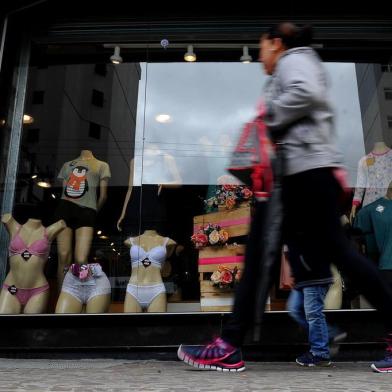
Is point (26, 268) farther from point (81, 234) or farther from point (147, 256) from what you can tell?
point (147, 256)

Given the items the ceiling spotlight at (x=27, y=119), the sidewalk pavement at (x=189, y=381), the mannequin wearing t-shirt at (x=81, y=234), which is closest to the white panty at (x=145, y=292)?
the mannequin wearing t-shirt at (x=81, y=234)

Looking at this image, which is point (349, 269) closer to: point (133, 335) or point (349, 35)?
point (133, 335)

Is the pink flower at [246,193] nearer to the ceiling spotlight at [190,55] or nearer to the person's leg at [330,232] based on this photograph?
the ceiling spotlight at [190,55]

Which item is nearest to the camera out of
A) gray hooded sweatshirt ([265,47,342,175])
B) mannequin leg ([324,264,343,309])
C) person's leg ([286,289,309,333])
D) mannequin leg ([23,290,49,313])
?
gray hooded sweatshirt ([265,47,342,175])

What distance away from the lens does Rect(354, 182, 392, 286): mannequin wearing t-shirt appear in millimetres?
4828

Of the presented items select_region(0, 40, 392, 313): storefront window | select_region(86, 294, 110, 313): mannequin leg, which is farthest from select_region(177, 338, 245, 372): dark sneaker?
select_region(86, 294, 110, 313): mannequin leg

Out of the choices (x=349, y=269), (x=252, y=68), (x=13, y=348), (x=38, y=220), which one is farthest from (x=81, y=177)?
(x=349, y=269)

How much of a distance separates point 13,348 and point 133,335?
104cm

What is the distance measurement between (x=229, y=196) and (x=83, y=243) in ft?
5.46

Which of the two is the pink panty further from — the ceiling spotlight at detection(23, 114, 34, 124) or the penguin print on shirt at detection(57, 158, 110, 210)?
the ceiling spotlight at detection(23, 114, 34, 124)

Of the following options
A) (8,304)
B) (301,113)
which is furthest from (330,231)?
(8,304)

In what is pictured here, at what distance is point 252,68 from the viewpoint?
623 cm

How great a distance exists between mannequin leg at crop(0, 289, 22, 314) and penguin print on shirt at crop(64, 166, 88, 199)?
136 centimetres

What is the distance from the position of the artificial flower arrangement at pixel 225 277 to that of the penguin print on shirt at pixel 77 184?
1816 millimetres
